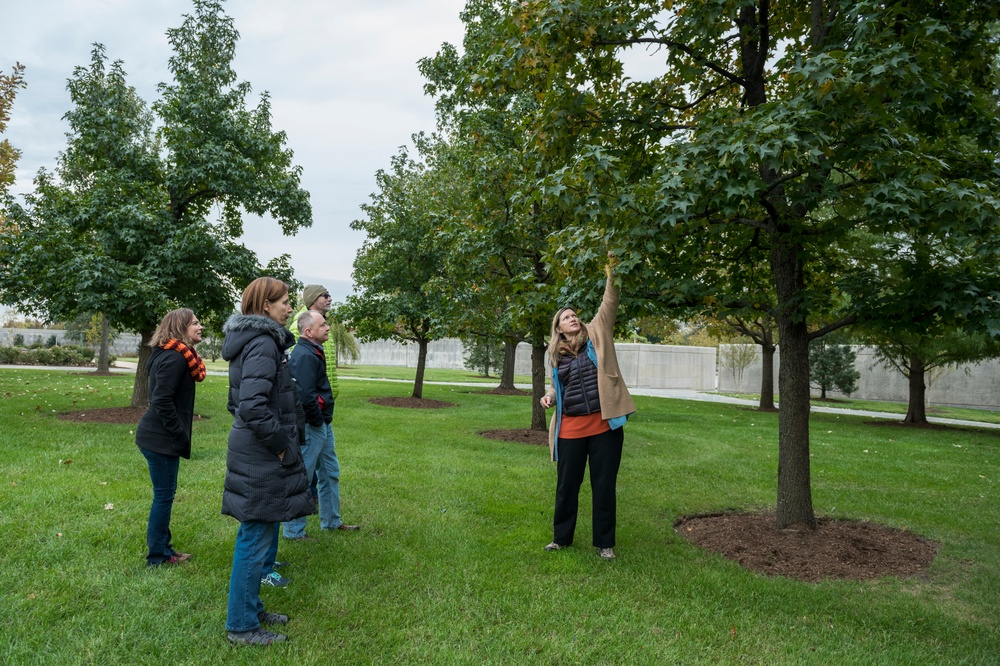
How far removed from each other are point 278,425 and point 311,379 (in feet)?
5.04

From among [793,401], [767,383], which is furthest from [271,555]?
[767,383]

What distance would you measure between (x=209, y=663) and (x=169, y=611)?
27.1 inches

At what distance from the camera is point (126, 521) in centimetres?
535

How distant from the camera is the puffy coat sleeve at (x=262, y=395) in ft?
10.9

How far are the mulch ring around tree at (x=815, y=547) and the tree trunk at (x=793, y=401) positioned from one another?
0.21 m

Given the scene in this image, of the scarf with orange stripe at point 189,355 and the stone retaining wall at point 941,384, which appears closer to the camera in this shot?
the scarf with orange stripe at point 189,355

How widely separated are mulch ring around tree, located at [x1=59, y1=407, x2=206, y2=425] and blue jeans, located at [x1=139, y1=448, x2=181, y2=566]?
754cm

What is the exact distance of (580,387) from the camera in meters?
5.12

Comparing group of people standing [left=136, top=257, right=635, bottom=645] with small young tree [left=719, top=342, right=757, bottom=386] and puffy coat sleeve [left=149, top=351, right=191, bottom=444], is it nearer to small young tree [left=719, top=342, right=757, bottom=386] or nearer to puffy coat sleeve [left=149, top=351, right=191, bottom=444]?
puffy coat sleeve [left=149, top=351, right=191, bottom=444]

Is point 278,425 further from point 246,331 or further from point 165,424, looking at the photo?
point 165,424

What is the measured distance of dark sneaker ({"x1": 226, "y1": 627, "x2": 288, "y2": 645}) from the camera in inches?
135

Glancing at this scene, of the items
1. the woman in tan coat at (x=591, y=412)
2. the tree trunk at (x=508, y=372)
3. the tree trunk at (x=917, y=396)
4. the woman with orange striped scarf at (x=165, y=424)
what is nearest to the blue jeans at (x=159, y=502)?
the woman with orange striped scarf at (x=165, y=424)

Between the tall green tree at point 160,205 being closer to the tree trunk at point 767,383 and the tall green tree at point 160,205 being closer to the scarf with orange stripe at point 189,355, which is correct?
the scarf with orange stripe at point 189,355

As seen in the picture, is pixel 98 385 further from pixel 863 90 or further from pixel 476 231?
pixel 863 90
